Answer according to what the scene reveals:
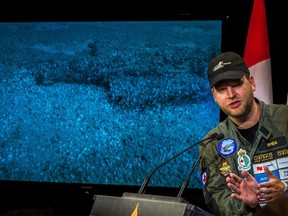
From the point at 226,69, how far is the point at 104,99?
2.02 m

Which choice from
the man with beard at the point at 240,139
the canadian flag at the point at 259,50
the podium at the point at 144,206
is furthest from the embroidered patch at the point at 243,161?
the canadian flag at the point at 259,50

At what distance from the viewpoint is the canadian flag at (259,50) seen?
4.05m

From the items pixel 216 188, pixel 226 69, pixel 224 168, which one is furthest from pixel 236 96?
pixel 216 188

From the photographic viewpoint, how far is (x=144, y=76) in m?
4.48

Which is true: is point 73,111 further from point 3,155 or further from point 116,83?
point 3,155

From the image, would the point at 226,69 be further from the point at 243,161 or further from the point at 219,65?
the point at 243,161

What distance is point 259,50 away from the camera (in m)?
4.12

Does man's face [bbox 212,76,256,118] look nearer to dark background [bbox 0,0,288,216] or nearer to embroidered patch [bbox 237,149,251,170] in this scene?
embroidered patch [bbox 237,149,251,170]

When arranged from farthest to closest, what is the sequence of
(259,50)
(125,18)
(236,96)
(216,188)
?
(125,18)
(259,50)
(236,96)
(216,188)

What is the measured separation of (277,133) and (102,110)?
2.16 m

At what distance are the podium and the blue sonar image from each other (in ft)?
7.23

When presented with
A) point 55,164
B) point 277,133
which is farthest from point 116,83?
Result: point 277,133

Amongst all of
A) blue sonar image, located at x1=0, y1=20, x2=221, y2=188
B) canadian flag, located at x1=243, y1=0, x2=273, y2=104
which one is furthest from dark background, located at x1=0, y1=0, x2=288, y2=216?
canadian flag, located at x1=243, y1=0, x2=273, y2=104

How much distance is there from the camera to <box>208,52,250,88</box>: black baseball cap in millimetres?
2715
